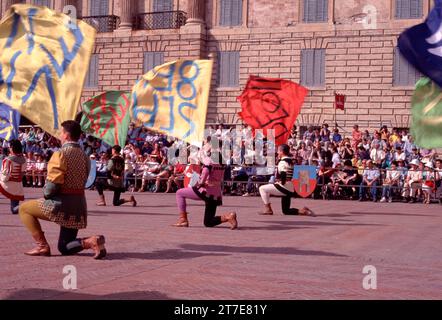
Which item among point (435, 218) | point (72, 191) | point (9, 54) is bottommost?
point (435, 218)

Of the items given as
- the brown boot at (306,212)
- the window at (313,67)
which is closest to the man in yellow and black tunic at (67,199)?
A: the brown boot at (306,212)

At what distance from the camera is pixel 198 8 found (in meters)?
37.4

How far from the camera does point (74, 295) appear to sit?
6.29 m

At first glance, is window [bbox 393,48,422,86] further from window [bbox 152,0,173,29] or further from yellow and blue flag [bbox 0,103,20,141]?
yellow and blue flag [bbox 0,103,20,141]

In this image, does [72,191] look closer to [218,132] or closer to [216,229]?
[216,229]

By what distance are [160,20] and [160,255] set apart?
103ft

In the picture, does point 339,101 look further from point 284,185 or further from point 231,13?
point 284,185

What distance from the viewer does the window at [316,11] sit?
3584 centimetres

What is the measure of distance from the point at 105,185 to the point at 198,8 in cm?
2145

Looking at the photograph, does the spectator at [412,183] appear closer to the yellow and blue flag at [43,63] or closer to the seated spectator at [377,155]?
the seated spectator at [377,155]

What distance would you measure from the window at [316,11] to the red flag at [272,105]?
827 inches

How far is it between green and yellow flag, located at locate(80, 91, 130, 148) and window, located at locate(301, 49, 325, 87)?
18747 mm
